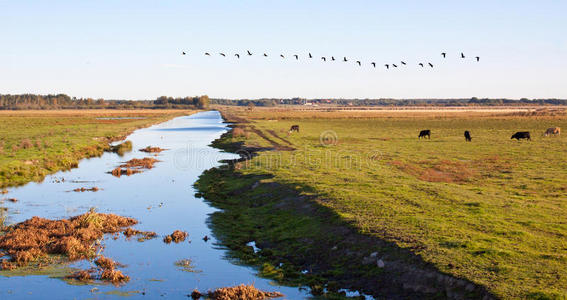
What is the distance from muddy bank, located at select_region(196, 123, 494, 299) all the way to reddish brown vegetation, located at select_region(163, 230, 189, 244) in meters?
1.44

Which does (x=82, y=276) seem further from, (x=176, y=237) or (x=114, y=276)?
(x=176, y=237)

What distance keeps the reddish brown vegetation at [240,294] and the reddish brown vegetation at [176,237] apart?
6081 millimetres

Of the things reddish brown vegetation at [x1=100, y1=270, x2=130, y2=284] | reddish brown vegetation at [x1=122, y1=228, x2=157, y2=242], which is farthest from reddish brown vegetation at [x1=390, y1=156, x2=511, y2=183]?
reddish brown vegetation at [x1=100, y1=270, x2=130, y2=284]

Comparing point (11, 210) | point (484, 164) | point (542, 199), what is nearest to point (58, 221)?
point (11, 210)

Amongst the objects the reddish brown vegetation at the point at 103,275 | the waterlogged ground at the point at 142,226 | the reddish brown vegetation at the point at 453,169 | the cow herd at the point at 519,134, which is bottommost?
the waterlogged ground at the point at 142,226

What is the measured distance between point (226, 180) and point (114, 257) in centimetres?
1622

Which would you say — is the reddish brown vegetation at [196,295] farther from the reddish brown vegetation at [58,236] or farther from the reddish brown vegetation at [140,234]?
the reddish brown vegetation at [140,234]

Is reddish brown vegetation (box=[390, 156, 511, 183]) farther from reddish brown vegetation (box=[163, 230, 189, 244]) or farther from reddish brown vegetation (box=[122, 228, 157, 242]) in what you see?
reddish brown vegetation (box=[122, 228, 157, 242])

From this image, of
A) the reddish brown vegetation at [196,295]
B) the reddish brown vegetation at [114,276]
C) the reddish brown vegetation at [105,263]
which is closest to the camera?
the reddish brown vegetation at [196,295]

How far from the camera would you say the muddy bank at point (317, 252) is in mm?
13031

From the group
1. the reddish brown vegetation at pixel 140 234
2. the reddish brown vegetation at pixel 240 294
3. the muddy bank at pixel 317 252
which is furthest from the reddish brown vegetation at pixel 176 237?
the reddish brown vegetation at pixel 240 294

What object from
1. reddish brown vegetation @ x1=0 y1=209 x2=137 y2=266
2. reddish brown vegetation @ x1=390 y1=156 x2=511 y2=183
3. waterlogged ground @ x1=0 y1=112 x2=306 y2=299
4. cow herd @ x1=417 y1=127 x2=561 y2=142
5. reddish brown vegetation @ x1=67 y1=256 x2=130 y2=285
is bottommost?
waterlogged ground @ x1=0 y1=112 x2=306 y2=299

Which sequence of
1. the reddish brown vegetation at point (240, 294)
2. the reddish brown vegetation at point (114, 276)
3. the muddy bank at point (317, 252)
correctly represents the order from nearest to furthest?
1. the reddish brown vegetation at point (240, 294)
2. the muddy bank at point (317, 252)
3. the reddish brown vegetation at point (114, 276)

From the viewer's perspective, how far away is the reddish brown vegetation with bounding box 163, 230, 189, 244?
18953 mm
